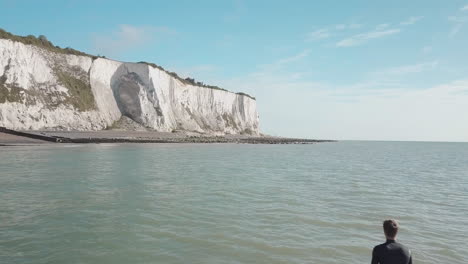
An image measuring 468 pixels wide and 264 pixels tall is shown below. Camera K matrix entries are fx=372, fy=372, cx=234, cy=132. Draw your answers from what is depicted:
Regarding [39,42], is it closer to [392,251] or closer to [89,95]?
[89,95]

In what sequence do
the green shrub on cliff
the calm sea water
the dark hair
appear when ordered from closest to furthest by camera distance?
the dark hair
the calm sea water
the green shrub on cliff

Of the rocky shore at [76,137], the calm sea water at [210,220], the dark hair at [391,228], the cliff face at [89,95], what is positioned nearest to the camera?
the dark hair at [391,228]

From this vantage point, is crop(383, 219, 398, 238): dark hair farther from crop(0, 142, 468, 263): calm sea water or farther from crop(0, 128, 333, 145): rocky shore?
crop(0, 128, 333, 145): rocky shore

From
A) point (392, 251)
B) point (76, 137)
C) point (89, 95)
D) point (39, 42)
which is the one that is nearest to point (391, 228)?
point (392, 251)

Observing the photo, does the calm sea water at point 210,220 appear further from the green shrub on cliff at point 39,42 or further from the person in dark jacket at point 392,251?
the green shrub on cliff at point 39,42

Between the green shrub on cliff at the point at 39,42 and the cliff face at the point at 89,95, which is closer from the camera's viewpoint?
the cliff face at the point at 89,95

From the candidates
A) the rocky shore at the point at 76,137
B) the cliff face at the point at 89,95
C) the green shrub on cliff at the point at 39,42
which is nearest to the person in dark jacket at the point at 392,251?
the rocky shore at the point at 76,137

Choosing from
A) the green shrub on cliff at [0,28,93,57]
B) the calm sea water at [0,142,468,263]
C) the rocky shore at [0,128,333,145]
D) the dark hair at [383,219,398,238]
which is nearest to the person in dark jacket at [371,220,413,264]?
the dark hair at [383,219,398,238]

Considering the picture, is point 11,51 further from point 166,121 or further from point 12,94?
point 166,121
